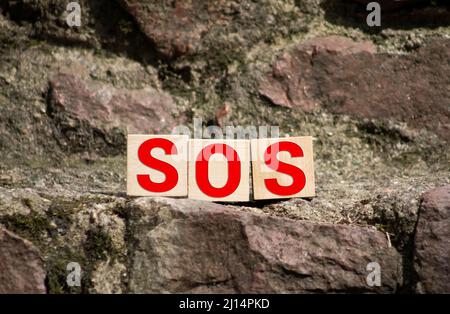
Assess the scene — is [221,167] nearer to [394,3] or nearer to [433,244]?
[433,244]

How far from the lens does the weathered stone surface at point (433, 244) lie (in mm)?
1247

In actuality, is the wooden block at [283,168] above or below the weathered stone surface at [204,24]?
below

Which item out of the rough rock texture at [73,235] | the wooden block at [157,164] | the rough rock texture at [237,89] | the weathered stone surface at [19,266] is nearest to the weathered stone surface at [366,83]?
the rough rock texture at [237,89]

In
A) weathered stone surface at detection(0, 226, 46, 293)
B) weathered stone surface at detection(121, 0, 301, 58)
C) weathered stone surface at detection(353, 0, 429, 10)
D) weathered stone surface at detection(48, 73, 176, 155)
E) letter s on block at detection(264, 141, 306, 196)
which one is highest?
weathered stone surface at detection(353, 0, 429, 10)

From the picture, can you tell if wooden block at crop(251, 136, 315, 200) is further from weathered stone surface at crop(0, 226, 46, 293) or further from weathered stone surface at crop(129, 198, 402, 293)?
weathered stone surface at crop(0, 226, 46, 293)

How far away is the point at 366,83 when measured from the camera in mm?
1638

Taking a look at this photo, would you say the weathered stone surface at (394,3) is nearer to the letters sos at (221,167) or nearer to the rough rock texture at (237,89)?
the rough rock texture at (237,89)

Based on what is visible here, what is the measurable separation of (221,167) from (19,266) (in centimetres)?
42

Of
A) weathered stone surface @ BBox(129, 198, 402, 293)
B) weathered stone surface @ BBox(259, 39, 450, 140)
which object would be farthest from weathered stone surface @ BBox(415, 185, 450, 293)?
weathered stone surface @ BBox(259, 39, 450, 140)

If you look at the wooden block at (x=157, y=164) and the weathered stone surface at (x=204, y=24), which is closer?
the wooden block at (x=157, y=164)

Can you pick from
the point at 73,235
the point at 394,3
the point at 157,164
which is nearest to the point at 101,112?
the point at 157,164

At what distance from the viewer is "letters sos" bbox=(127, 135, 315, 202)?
4.67ft

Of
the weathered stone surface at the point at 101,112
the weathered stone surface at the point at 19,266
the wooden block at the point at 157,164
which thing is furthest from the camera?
the weathered stone surface at the point at 101,112

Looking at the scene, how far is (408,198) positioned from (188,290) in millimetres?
430
